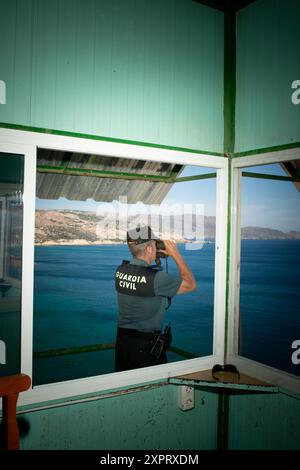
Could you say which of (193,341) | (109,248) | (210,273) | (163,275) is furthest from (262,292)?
(163,275)

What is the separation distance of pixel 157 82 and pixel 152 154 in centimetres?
42

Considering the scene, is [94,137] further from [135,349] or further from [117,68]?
[135,349]

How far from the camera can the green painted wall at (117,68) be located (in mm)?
1815

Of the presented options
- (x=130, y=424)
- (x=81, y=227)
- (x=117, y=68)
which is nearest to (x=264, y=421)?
(x=130, y=424)

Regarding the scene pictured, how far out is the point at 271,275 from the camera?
1449 inches

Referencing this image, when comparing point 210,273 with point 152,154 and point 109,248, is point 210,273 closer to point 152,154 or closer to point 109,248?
point 109,248

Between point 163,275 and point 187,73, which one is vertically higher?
point 187,73

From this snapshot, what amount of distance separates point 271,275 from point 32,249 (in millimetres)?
37198

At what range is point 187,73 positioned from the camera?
7.57 ft

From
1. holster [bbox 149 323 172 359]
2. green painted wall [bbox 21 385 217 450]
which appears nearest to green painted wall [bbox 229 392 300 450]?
green painted wall [bbox 21 385 217 450]

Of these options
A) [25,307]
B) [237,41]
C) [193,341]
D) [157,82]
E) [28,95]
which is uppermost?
[237,41]

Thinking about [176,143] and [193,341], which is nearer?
[176,143]

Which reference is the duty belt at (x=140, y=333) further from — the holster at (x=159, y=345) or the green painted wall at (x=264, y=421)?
the green painted wall at (x=264, y=421)
